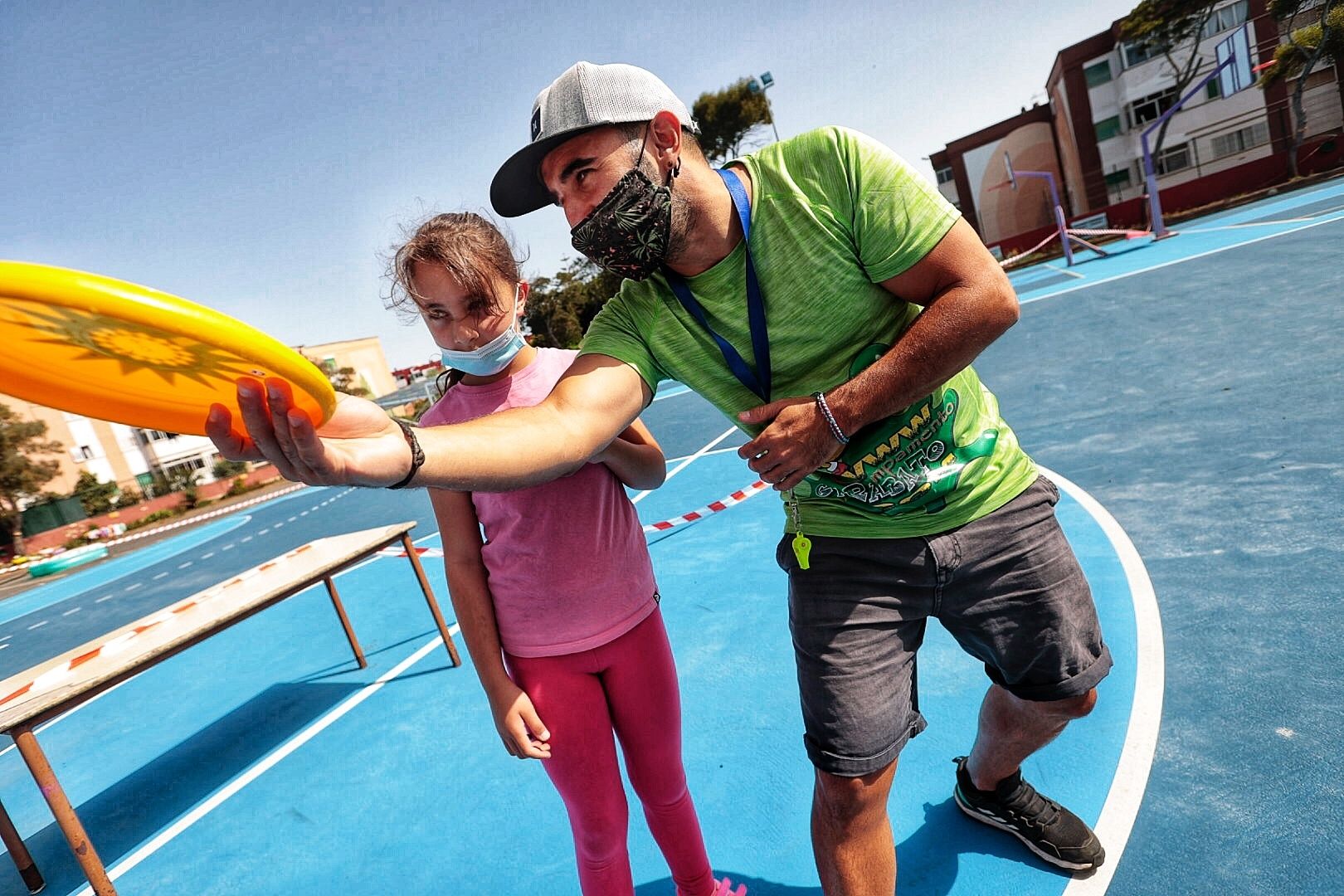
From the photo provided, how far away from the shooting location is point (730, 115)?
4681cm

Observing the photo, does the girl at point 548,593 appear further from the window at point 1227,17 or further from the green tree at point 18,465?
the window at point 1227,17

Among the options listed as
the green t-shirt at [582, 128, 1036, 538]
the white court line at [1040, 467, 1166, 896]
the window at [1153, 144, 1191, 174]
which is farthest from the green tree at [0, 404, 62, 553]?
the window at [1153, 144, 1191, 174]

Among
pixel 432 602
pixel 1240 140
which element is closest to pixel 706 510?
pixel 432 602

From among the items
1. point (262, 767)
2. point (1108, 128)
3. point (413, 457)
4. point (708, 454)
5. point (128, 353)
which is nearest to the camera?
point (128, 353)

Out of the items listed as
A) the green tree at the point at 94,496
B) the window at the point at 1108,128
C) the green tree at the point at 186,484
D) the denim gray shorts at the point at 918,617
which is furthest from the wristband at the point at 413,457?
the window at the point at 1108,128

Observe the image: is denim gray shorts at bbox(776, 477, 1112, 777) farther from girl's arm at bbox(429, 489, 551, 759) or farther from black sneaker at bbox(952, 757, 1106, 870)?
girl's arm at bbox(429, 489, 551, 759)

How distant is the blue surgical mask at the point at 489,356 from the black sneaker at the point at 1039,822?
90.3 inches

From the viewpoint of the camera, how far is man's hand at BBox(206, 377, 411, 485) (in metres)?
1.21

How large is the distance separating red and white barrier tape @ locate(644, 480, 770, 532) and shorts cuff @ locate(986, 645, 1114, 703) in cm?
549

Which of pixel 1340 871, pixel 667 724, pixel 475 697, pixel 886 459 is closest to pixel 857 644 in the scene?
pixel 886 459

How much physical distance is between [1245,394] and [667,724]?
259 inches

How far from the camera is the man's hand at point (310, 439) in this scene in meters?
1.21

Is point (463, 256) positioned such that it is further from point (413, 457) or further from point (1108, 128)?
point (1108, 128)

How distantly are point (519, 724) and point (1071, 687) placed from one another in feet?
5.48
